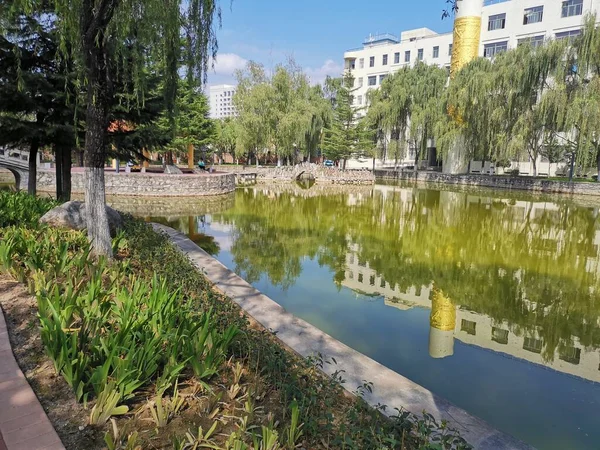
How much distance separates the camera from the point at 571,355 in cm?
527

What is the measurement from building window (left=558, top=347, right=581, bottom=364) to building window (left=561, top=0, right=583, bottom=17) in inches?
1444

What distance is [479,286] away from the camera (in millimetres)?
7770

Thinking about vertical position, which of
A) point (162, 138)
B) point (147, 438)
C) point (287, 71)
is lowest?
point (147, 438)

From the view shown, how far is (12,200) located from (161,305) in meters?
5.76

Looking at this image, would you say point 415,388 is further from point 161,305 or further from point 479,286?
point 479,286

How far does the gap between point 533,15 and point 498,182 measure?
15523 mm

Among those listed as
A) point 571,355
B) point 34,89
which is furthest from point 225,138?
point 571,355

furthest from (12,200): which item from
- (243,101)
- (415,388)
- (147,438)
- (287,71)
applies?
(287,71)

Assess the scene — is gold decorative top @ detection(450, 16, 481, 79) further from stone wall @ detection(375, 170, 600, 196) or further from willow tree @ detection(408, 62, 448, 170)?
stone wall @ detection(375, 170, 600, 196)

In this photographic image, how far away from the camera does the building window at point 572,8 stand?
32250mm

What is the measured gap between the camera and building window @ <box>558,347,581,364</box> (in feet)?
16.9

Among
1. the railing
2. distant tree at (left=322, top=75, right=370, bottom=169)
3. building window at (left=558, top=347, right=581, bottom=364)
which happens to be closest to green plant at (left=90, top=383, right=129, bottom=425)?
building window at (left=558, top=347, right=581, bottom=364)

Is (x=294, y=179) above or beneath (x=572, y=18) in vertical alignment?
beneath

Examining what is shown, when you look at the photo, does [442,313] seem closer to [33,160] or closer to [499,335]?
[499,335]
